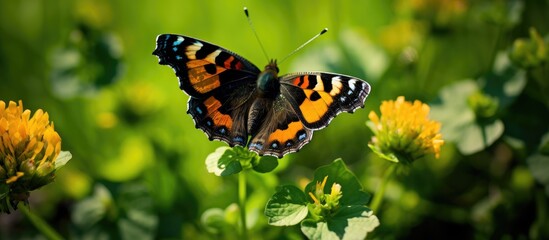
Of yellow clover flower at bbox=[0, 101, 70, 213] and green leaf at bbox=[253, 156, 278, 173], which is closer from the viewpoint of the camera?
yellow clover flower at bbox=[0, 101, 70, 213]

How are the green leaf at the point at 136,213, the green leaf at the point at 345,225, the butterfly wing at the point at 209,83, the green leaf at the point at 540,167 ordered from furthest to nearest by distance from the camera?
the green leaf at the point at 136,213 < the green leaf at the point at 540,167 < the butterfly wing at the point at 209,83 < the green leaf at the point at 345,225

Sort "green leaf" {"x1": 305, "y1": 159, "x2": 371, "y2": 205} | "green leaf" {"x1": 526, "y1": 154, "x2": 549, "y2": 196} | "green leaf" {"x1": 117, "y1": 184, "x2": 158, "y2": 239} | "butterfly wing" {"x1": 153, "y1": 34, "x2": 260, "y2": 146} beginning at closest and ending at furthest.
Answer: "green leaf" {"x1": 305, "y1": 159, "x2": 371, "y2": 205} < "butterfly wing" {"x1": 153, "y1": 34, "x2": 260, "y2": 146} < "green leaf" {"x1": 526, "y1": 154, "x2": 549, "y2": 196} < "green leaf" {"x1": 117, "y1": 184, "x2": 158, "y2": 239}

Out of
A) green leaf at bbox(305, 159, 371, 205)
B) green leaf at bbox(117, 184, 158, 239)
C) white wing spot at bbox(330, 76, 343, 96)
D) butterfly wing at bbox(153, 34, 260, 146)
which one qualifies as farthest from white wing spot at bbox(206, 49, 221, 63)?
green leaf at bbox(117, 184, 158, 239)

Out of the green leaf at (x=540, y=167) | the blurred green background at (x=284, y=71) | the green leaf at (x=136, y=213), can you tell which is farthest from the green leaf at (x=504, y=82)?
the green leaf at (x=136, y=213)

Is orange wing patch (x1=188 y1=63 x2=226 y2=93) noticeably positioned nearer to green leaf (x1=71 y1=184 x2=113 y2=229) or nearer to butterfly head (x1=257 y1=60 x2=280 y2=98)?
butterfly head (x1=257 y1=60 x2=280 y2=98)

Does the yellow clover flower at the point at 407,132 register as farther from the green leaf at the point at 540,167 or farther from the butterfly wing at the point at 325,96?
the green leaf at the point at 540,167

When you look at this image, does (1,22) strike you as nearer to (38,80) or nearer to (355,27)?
(38,80)

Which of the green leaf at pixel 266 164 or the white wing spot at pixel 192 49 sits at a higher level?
the white wing spot at pixel 192 49
